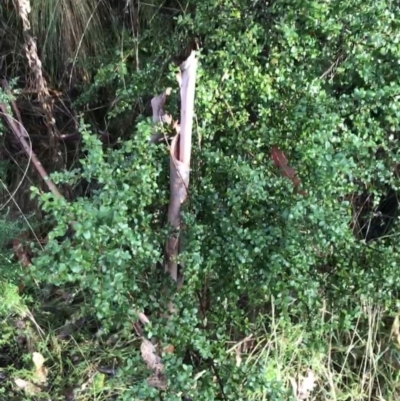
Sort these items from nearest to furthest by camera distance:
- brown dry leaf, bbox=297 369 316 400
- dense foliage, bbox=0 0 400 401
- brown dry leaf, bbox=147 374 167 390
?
dense foliage, bbox=0 0 400 401 → brown dry leaf, bbox=147 374 167 390 → brown dry leaf, bbox=297 369 316 400

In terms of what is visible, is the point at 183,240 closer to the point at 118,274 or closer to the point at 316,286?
the point at 118,274

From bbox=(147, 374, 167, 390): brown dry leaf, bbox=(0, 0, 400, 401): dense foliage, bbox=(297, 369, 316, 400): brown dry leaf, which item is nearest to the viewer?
bbox=(0, 0, 400, 401): dense foliage

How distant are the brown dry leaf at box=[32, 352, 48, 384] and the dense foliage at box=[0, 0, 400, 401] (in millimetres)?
281

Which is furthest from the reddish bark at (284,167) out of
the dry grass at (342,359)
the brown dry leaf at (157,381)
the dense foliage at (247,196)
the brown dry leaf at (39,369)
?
the brown dry leaf at (39,369)

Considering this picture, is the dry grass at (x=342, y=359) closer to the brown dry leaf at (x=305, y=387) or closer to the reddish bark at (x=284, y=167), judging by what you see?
the brown dry leaf at (x=305, y=387)

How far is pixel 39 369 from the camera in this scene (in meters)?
1.43

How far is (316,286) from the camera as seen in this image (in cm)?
111

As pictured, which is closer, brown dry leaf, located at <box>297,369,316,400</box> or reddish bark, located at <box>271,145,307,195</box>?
reddish bark, located at <box>271,145,307,195</box>

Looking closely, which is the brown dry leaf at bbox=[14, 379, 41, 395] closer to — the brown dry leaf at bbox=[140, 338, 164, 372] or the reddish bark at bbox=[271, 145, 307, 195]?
the brown dry leaf at bbox=[140, 338, 164, 372]

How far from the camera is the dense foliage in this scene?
1.01 m

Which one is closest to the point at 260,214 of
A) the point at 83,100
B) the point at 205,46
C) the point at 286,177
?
the point at 286,177

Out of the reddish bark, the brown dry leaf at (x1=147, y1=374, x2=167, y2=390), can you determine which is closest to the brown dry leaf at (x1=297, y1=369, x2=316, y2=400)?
the brown dry leaf at (x1=147, y1=374, x2=167, y2=390)

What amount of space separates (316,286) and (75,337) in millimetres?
740

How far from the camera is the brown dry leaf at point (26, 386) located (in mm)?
1384
